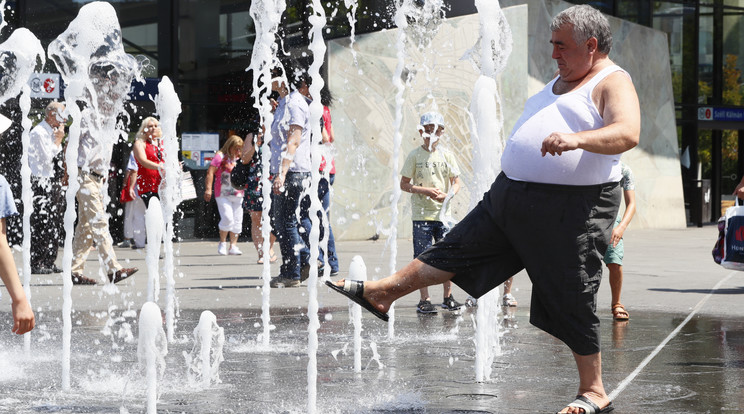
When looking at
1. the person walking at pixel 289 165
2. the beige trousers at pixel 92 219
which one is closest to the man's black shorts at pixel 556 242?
the person walking at pixel 289 165

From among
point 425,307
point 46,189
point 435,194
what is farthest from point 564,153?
point 46,189

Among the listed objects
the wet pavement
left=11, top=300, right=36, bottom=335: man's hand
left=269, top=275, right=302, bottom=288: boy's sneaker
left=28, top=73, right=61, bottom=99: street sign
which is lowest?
the wet pavement

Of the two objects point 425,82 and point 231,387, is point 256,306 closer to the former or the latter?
point 231,387

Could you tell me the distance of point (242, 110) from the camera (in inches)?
680

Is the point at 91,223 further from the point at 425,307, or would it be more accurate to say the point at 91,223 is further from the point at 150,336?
the point at 150,336

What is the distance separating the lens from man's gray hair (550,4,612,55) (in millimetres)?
4344

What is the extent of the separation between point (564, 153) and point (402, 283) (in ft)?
2.85

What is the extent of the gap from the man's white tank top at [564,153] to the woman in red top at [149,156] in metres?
7.49

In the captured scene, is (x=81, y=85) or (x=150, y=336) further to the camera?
(x=81, y=85)

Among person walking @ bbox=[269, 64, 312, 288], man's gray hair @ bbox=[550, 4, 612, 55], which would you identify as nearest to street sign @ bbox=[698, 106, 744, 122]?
person walking @ bbox=[269, 64, 312, 288]

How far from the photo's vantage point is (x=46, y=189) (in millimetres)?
11000

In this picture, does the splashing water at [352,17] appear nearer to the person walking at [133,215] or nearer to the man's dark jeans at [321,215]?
the person walking at [133,215]

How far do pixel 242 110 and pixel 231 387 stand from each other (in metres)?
12.6

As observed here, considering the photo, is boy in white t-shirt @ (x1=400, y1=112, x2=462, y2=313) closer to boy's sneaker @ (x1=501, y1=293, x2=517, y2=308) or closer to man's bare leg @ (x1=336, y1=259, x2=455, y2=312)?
boy's sneaker @ (x1=501, y1=293, x2=517, y2=308)
